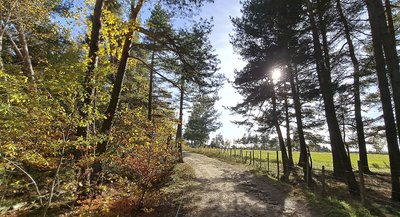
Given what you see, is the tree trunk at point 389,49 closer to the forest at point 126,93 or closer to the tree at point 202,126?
the forest at point 126,93

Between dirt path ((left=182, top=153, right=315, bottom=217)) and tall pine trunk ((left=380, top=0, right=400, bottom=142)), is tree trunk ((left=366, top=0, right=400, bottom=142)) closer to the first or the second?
tall pine trunk ((left=380, top=0, right=400, bottom=142))

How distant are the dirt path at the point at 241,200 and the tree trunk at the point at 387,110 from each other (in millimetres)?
3300

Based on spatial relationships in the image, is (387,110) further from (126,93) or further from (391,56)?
(126,93)

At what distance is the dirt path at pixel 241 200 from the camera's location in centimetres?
750

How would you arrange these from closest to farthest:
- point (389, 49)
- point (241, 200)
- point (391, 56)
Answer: point (391, 56) → point (389, 49) → point (241, 200)

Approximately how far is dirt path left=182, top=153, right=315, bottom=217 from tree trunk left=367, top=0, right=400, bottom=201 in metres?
3.30

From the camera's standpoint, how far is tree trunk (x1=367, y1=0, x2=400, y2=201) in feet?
28.2

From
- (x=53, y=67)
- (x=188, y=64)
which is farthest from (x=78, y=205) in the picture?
(x=188, y=64)

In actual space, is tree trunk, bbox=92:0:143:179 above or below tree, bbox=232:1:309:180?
below

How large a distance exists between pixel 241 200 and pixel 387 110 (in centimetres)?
603

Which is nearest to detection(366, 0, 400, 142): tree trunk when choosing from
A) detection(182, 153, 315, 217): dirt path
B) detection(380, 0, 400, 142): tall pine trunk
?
detection(380, 0, 400, 142): tall pine trunk

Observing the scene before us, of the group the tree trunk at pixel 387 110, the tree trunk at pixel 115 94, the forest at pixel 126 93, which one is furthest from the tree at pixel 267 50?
the tree trunk at pixel 115 94

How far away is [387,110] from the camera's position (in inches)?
352

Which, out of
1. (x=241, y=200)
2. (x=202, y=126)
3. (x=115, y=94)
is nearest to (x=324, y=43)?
(x=241, y=200)
